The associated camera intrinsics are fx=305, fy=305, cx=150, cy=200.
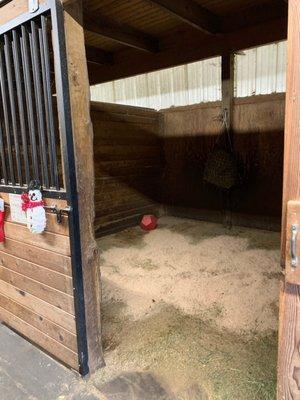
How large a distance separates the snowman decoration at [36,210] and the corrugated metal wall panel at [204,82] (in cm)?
402

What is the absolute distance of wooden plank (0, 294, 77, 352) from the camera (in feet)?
5.05

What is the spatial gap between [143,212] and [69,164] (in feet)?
11.1

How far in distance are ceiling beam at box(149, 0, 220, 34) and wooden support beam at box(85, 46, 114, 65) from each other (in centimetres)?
118

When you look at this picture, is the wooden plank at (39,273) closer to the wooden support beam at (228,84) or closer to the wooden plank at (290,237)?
the wooden plank at (290,237)

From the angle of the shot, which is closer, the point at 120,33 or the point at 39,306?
the point at 39,306

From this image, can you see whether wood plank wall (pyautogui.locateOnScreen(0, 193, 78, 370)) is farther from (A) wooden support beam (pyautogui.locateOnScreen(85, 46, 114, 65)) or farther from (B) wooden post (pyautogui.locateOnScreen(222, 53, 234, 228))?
(B) wooden post (pyautogui.locateOnScreen(222, 53, 234, 228))

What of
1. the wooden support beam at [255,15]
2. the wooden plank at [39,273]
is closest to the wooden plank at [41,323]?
the wooden plank at [39,273]

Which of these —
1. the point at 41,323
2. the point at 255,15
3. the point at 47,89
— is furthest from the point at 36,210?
the point at 255,15

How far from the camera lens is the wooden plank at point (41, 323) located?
154 cm

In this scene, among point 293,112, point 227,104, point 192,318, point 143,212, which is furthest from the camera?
point 143,212

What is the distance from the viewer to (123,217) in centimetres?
434

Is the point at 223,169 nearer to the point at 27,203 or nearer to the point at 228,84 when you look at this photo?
the point at 228,84

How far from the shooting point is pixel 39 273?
64.2 inches

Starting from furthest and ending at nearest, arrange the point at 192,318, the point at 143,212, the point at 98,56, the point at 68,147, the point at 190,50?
the point at 143,212 < the point at 98,56 < the point at 190,50 < the point at 192,318 < the point at 68,147
